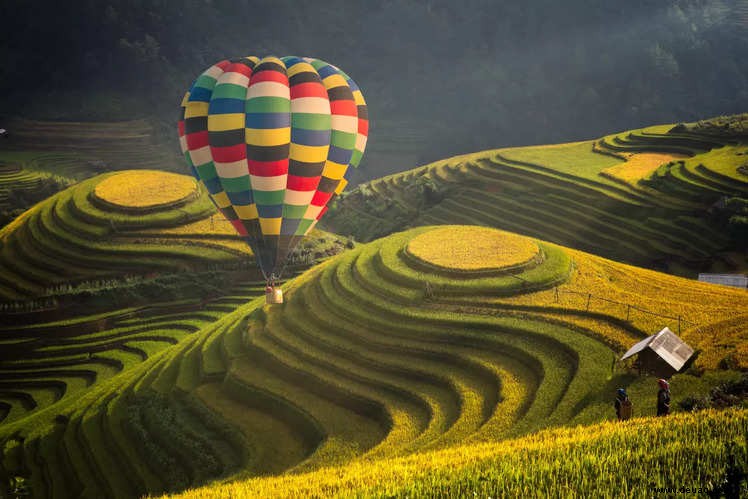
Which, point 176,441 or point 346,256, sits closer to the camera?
point 176,441

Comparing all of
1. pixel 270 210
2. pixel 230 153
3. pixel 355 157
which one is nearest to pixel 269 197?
pixel 270 210

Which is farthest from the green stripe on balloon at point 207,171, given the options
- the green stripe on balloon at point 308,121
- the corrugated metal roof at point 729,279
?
the corrugated metal roof at point 729,279

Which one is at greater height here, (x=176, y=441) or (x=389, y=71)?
(x=389, y=71)

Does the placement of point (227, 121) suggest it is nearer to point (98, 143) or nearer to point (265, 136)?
point (265, 136)

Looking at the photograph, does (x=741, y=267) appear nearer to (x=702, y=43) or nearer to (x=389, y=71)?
(x=702, y=43)

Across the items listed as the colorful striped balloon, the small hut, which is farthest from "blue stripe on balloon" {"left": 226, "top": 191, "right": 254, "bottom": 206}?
the small hut

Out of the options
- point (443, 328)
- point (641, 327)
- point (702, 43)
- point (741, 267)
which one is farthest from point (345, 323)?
point (702, 43)

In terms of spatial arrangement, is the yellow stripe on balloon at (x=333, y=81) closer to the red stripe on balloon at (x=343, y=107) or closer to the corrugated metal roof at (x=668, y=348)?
the red stripe on balloon at (x=343, y=107)
